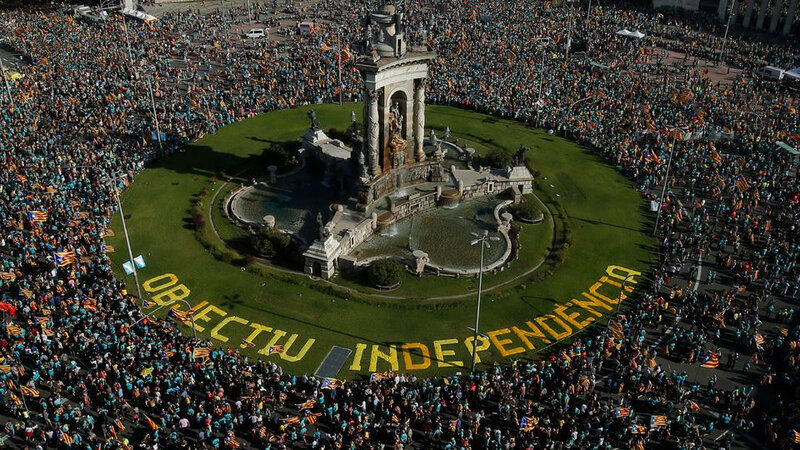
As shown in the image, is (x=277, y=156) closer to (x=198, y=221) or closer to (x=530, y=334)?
(x=198, y=221)

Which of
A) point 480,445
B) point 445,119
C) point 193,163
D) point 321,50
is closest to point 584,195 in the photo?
point 445,119

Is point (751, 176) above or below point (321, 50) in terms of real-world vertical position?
below

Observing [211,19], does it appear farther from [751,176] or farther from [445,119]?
[751,176]

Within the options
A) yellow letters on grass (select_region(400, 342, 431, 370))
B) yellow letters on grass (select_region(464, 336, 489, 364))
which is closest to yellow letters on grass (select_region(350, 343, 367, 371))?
yellow letters on grass (select_region(400, 342, 431, 370))

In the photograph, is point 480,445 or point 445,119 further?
point 445,119

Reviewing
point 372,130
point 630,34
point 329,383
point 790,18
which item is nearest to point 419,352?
point 329,383

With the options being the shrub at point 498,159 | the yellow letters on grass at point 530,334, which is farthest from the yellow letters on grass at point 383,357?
the shrub at point 498,159

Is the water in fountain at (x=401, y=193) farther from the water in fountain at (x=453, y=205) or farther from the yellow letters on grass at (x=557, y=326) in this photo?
the yellow letters on grass at (x=557, y=326)
